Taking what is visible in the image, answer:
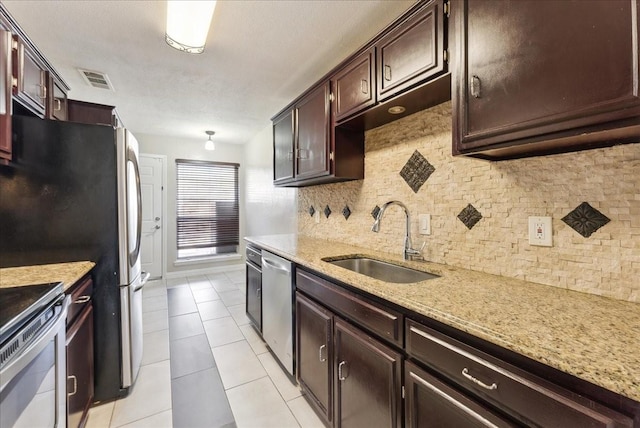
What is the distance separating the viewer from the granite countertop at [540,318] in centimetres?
59

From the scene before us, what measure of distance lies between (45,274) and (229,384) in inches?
51.6

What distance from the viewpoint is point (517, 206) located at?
127cm

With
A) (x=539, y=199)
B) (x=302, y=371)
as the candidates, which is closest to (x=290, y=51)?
(x=539, y=199)

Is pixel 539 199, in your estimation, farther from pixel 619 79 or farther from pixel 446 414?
pixel 446 414

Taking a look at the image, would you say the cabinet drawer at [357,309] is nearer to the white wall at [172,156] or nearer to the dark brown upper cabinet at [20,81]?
the dark brown upper cabinet at [20,81]

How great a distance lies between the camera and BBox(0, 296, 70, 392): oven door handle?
80 cm

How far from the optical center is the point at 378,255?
1938 millimetres

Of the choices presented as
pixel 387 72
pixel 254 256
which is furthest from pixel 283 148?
pixel 387 72

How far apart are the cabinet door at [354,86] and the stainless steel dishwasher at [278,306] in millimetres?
1141

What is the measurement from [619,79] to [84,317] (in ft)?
8.18

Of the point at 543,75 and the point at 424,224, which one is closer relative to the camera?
the point at 543,75

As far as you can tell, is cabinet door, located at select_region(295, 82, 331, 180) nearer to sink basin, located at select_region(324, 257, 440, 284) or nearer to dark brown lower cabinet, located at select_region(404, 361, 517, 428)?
sink basin, located at select_region(324, 257, 440, 284)

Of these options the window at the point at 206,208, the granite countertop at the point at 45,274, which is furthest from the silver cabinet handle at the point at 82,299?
the window at the point at 206,208

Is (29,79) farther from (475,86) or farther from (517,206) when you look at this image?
(517,206)
